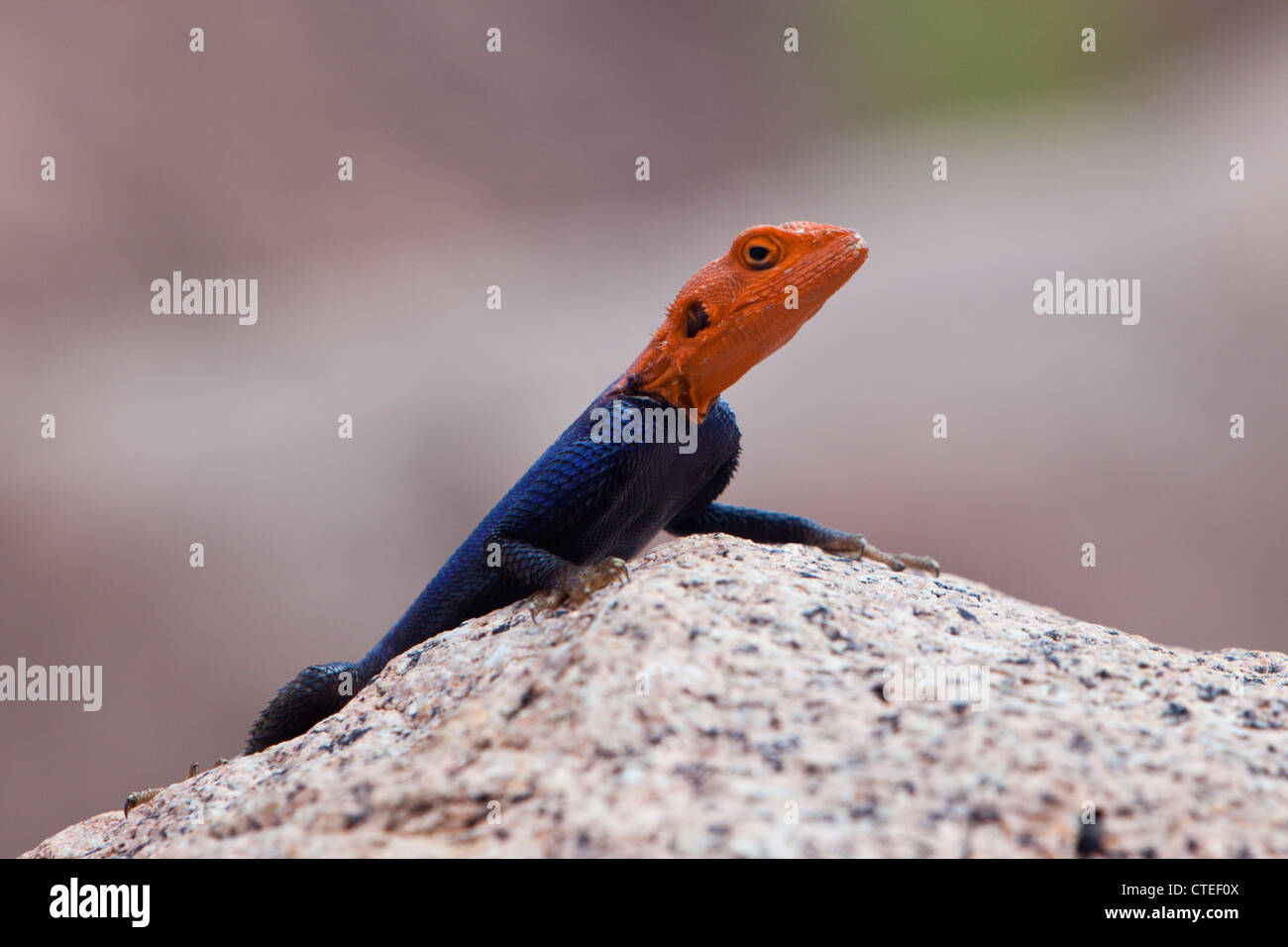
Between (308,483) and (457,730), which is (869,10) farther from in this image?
(457,730)

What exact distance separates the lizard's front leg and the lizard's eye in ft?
2.79

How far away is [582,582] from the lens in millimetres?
1791

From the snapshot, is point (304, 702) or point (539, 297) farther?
point (539, 297)

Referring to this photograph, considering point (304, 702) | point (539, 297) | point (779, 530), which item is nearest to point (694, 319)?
point (779, 530)

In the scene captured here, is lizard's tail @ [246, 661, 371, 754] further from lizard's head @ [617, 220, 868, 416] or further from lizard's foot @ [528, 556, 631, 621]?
lizard's head @ [617, 220, 868, 416]

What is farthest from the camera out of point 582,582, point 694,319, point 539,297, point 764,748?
point 539,297

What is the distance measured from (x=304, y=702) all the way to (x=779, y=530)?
151 cm

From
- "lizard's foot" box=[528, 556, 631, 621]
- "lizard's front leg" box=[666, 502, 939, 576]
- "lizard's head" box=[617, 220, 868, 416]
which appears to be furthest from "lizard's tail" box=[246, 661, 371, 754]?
"lizard's head" box=[617, 220, 868, 416]

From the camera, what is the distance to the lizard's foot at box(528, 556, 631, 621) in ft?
5.83

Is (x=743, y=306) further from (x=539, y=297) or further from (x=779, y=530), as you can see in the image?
(x=539, y=297)

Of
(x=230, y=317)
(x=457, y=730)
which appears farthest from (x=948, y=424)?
(x=230, y=317)

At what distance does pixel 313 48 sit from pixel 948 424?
21.5 feet

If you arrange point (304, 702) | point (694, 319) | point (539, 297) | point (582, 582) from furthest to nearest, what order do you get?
point (539, 297)
point (304, 702)
point (694, 319)
point (582, 582)
